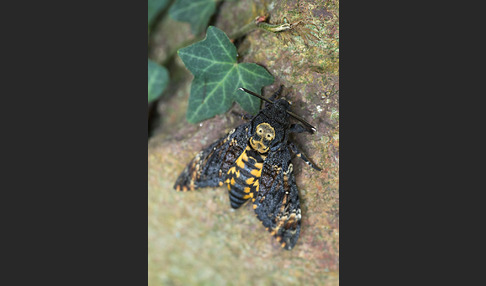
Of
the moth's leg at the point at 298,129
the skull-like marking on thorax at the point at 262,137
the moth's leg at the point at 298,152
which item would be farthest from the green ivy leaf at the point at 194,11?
the moth's leg at the point at 298,152

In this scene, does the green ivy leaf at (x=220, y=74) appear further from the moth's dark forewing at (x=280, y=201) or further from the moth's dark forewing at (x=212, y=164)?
the moth's dark forewing at (x=280, y=201)

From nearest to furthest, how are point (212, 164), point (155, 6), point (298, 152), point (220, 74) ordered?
1. point (298, 152)
2. point (220, 74)
3. point (212, 164)
4. point (155, 6)

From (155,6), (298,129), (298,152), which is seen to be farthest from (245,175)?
(155,6)

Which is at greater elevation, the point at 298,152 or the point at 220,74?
the point at 220,74

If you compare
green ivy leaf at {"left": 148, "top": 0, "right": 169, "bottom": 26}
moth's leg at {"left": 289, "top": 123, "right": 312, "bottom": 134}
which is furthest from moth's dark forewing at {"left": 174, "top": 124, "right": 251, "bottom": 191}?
green ivy leaf at {"left": 148, "top": 0, "right": 169, "bottom": 26}

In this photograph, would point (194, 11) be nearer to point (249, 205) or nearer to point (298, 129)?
point (298, 129)

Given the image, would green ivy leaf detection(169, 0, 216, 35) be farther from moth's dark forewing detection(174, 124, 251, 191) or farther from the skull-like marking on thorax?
the skull-like marking on thorax
